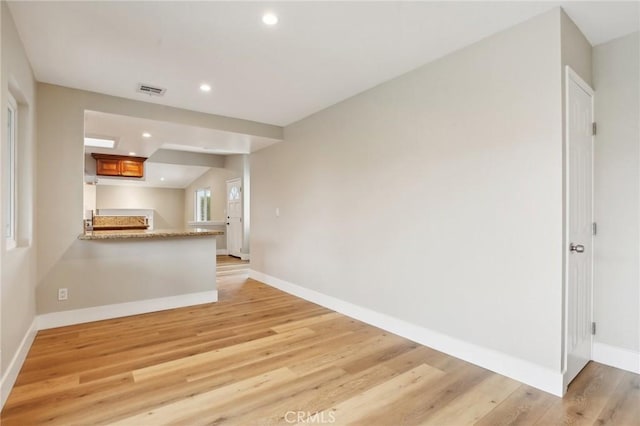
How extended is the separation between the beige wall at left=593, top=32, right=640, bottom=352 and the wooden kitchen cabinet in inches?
270

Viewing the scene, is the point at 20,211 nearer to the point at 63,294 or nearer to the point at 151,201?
the point at 63,294

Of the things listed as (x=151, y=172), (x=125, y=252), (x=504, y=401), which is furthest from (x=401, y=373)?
(x=151, y=172)

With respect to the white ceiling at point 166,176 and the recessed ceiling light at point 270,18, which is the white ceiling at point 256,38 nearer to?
the recessed ceiling light at point 270,18

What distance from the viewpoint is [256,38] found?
2.42m

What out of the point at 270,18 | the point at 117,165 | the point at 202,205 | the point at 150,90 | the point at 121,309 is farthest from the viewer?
the point at 202,205

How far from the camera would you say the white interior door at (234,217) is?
7.91m

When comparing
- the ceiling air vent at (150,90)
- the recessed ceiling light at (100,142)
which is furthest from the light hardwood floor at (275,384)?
the recessed ceiling light at (100,142)

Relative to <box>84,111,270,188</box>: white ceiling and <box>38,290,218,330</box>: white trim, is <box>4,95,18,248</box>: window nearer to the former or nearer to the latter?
<box>84,111,270,188</box>: white ceiling

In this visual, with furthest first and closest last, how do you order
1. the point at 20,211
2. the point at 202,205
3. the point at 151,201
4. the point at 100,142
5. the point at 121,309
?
the point at 202,205 < the point at 151,201 < the point at 100,142 < the point at 121,309 < the point at 20,211

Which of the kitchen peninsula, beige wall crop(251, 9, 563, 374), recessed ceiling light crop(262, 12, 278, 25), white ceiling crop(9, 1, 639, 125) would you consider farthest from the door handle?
the kitchen peninsula

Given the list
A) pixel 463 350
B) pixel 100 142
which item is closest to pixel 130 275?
pixel 100 142

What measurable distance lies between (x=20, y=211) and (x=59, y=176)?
64cm

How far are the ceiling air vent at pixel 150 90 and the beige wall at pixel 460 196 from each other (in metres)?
1.88

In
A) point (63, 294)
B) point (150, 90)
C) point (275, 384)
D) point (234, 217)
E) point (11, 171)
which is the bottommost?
point (275, 384)
